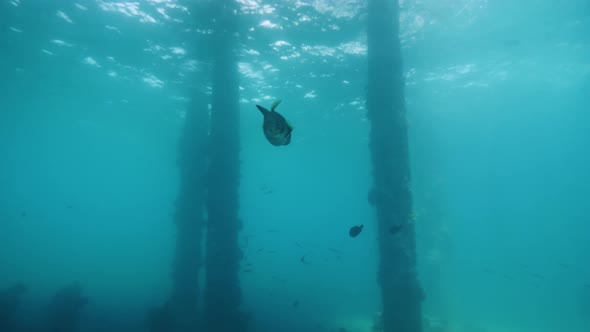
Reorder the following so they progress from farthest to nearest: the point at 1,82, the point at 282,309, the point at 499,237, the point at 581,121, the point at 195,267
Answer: the point at 499,237 < the point at 581,121 < the point at 1,82 < the point at 282,309 < the point at 195,267

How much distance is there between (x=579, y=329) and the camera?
26.5 m

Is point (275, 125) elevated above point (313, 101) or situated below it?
below

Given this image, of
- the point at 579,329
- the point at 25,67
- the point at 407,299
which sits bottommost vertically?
the point at 579,329

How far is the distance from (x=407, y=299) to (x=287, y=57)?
13819mm

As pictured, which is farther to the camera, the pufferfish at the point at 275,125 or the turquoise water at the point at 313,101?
the turquoise water at the point at 313,101

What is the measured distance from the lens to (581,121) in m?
42.4

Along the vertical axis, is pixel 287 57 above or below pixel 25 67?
below

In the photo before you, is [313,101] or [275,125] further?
[313,101]

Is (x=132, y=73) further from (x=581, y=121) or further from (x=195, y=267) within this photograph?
(x=581, y=121)

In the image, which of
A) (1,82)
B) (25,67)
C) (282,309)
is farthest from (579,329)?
(1,82)

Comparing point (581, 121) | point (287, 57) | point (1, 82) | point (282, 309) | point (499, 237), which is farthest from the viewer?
point (499, 237)

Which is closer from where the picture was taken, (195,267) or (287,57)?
(195,267)

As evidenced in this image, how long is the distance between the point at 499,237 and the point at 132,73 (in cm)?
9548

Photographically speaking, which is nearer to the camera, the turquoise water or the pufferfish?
the pufferfish
